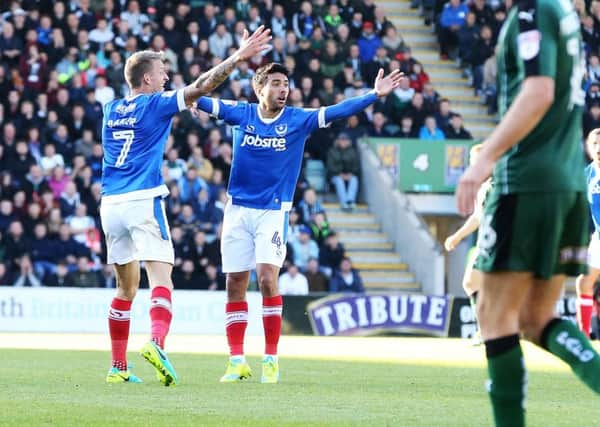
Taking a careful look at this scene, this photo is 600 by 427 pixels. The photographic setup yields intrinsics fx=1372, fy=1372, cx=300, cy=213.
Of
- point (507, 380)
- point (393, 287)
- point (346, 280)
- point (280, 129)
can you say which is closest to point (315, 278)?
point (346, 280)

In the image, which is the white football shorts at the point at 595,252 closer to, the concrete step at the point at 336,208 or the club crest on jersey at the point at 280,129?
the club crest on jersey at the point at 280,129

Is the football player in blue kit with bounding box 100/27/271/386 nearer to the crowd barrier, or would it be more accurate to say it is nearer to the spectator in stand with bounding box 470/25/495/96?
the crowd barrier

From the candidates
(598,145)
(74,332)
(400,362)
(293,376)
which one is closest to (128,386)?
(293,376)

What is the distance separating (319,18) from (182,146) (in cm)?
549

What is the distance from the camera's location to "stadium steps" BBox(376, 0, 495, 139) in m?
30.4

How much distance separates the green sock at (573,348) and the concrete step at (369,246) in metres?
20.7

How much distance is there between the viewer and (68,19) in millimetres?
25281

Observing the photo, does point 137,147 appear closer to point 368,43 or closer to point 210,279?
point 210,279

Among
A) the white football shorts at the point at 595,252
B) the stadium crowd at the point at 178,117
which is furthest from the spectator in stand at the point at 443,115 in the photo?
the white football shorts at the point at 595,252

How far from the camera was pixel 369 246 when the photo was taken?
2720 centimetres

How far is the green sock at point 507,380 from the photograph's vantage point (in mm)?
5777

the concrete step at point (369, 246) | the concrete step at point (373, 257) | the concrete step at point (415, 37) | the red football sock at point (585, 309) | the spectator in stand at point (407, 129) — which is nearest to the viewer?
the red football sock at point (585, 309)

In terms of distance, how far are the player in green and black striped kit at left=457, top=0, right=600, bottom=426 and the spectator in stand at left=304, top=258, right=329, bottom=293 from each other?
58.8 feet

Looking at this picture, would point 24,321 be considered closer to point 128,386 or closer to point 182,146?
point 182,146
